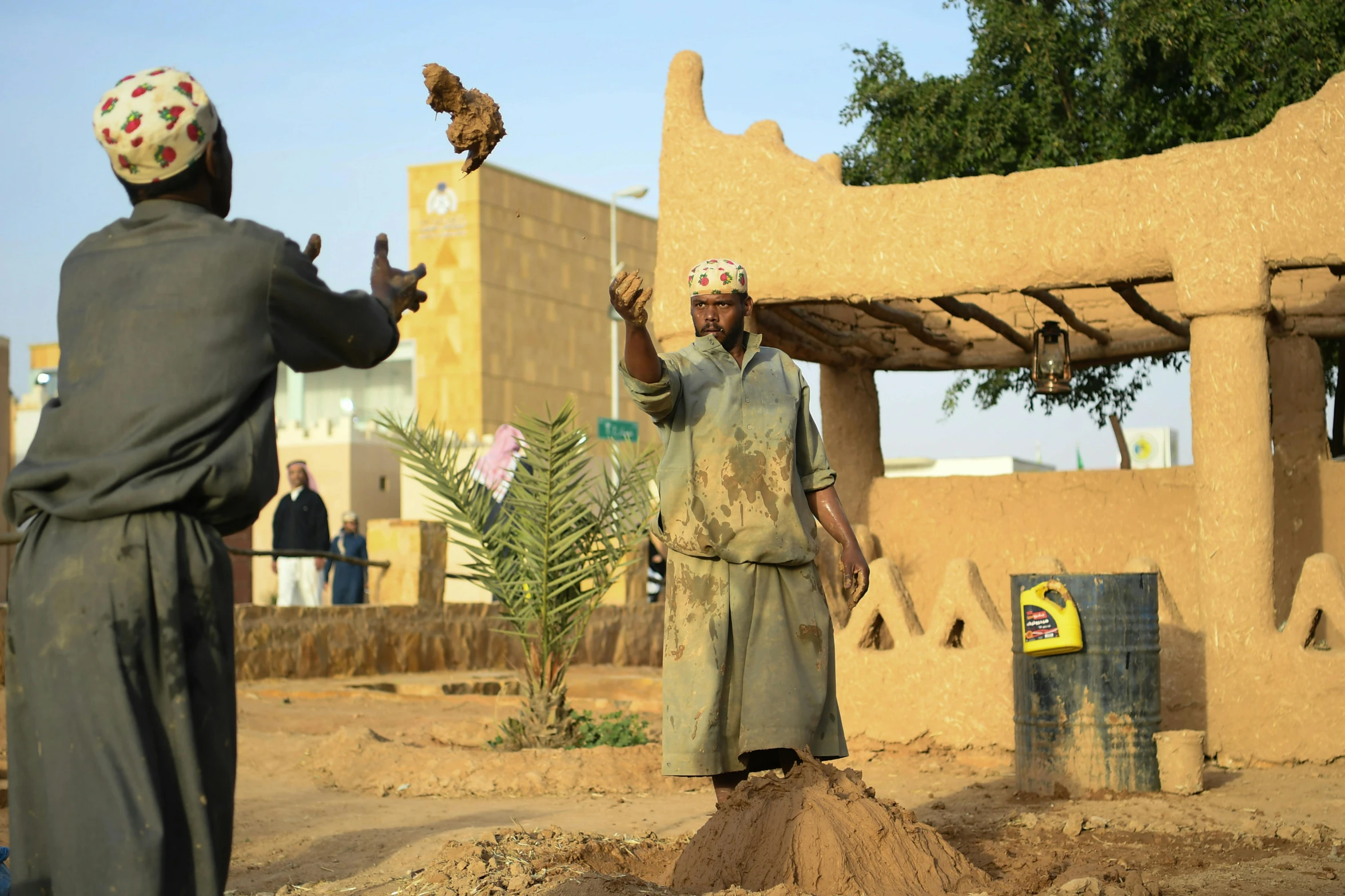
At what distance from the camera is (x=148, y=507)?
254cm

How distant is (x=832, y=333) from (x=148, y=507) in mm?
7533

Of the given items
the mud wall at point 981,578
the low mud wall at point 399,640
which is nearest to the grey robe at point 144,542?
the mud wall at point 981,578

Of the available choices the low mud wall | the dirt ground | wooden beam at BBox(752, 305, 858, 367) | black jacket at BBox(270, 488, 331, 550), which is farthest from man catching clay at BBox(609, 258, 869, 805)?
black jacket at BBox(270, 488, 331, 550)

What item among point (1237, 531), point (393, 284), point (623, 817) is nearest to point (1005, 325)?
point (1237, 531)

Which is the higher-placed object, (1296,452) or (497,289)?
(497,289)

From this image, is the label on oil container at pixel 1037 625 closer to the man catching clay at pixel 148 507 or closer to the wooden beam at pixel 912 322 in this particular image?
the wooden beam at pixel 912 322

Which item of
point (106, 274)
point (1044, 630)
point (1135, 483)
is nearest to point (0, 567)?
point (1135, 483)

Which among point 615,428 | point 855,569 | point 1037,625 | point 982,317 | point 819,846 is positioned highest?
point 615,428

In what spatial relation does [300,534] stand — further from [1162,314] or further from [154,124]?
[154,124]

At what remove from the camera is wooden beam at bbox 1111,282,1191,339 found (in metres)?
7.81

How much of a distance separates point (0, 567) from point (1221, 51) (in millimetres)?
17607

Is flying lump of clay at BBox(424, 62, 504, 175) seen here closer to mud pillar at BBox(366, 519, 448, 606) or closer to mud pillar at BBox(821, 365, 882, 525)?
mud pillar at BBox(821, 365, 882, 525)

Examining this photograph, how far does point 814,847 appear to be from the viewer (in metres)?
4.15

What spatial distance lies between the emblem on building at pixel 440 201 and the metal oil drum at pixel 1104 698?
3652 centimetres
